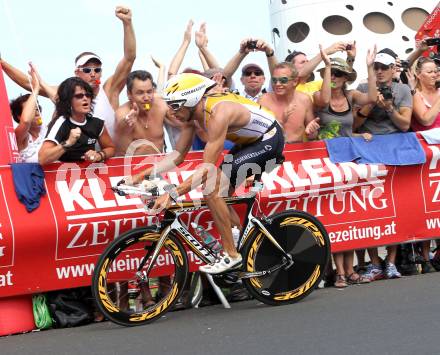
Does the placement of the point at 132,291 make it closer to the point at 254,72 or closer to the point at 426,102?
the point at 254,72

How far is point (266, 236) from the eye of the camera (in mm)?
8477

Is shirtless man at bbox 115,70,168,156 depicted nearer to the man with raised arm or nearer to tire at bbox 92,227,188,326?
the man with raised arm

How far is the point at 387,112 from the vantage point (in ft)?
33.4

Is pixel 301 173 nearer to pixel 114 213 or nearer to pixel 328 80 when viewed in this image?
pixel 328 80

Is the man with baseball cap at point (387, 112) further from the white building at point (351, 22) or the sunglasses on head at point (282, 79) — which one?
the white building at point (351, 22)

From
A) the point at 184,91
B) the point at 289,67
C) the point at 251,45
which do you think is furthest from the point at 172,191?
the point at 251,45

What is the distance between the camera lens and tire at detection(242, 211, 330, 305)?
8438 mm

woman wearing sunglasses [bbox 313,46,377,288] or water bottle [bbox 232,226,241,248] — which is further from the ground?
woman wearing sunglasses [bbox 313,46,377,288]

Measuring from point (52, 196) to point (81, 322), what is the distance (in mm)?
1109

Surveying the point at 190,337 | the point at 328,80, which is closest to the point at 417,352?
the point at 190,337

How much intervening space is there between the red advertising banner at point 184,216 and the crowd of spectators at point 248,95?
0.66 feet

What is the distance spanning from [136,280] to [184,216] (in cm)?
116

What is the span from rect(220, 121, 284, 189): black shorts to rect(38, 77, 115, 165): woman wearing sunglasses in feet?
3.88

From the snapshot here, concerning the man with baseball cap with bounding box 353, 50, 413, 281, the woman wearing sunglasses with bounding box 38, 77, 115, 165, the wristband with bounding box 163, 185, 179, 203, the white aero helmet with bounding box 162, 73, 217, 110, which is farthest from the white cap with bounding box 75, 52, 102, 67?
the man with baseball cap with bounding box 353, 50, 413, 281
